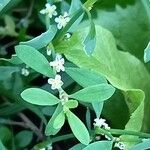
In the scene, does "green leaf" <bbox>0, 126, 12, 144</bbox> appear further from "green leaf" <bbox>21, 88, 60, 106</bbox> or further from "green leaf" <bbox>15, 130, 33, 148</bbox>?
"green leaf" <bbox>21, 88, 60, 106</bbox>

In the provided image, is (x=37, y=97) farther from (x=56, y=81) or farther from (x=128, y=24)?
(x=128, y=24)

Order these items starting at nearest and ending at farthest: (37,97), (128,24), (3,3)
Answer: (37,97), (3,3), (128,24)

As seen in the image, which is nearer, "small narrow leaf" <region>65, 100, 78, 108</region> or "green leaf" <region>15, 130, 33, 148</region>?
"small narrow leaf" <region>65, 100, 78, 108</region>

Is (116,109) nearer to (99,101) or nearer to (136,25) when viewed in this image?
(136,25)

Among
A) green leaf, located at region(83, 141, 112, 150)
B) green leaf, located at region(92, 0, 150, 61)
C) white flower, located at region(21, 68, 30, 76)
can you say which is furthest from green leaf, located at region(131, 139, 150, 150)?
green leaf, located at region(92, 0, 150, 61)

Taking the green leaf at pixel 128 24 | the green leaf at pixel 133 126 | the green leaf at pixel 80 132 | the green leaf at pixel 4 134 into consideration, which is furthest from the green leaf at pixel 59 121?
the green leaf at pixel 128 24

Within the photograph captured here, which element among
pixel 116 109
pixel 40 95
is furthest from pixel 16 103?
pixel 40 95

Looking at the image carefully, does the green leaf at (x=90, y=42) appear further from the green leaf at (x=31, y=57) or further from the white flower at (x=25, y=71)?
the white flower at (x=25, y=71)

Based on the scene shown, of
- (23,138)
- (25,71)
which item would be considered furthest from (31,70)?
(23,138)
